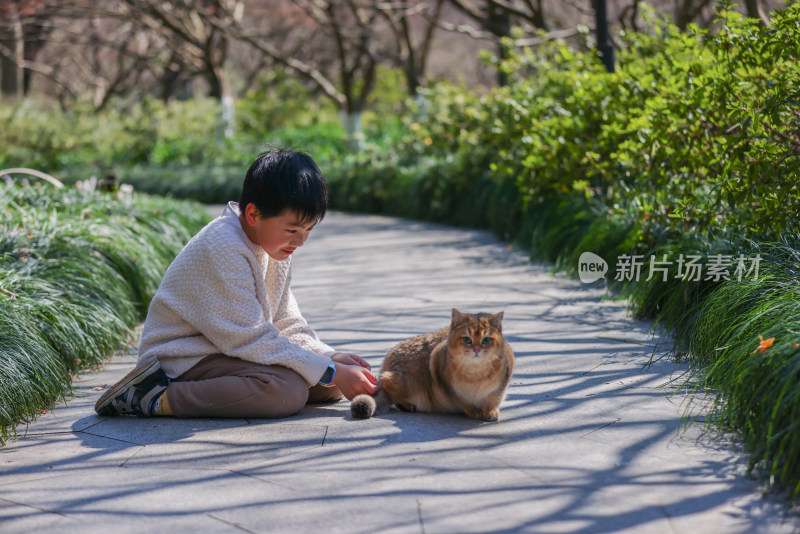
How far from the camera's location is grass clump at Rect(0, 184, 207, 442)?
4.18 metres

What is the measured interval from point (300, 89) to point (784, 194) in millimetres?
20820

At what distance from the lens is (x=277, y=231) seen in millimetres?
3922

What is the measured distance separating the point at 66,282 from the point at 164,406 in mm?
1929

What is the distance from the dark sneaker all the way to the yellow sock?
2 cm

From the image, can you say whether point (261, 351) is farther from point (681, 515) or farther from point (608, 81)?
point (608, 81)

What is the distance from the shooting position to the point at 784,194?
15.4 ft

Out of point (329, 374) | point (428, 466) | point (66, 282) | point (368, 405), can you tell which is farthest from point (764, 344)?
point (66, 282)

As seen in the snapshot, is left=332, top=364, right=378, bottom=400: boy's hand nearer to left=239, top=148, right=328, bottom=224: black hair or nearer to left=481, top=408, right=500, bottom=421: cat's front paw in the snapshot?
left=481, top=408, right=500, bottom=421: cat's front paw

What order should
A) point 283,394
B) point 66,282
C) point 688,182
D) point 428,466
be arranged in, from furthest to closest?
point 688,182 → point 66,282 → point 283,394 → point 428,466

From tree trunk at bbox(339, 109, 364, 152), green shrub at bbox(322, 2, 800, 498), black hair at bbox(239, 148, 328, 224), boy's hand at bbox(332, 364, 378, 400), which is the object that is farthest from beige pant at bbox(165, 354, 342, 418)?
tree trunk at bbox(339, 109, 364, 152)

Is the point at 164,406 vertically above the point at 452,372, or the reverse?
the point at 452,372

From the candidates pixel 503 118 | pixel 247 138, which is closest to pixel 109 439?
pixel 503 118

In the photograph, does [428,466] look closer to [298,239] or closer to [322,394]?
[322,394]

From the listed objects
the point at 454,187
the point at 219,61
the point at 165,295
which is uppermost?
the point at 219,61
